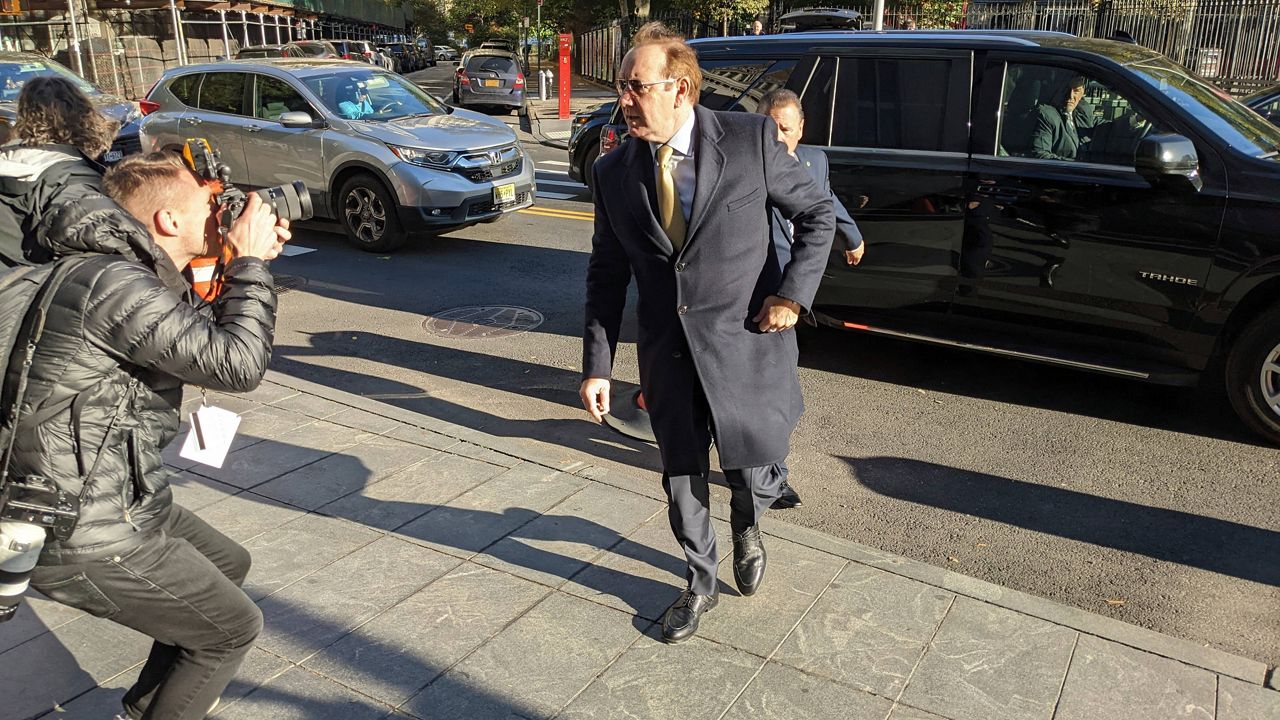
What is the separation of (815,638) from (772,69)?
4.16 m

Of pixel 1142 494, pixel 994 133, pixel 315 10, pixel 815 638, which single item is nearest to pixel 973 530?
pixel 1142 494

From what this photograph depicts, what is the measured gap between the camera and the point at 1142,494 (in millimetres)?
4719

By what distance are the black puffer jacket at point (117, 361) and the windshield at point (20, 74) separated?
36.7ft

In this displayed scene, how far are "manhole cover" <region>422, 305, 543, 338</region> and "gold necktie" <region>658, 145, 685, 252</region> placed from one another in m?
4.21

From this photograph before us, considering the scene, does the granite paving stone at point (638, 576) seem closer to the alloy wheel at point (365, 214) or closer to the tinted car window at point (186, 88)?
the alloy wheel at point (365, 214)

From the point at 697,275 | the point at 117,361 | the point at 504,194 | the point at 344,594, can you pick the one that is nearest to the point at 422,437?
the point at 344,594

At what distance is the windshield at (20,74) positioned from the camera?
1192 cm

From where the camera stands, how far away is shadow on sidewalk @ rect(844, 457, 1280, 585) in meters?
4.17

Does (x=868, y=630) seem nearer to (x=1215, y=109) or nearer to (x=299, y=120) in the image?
(x=1215, y=109)

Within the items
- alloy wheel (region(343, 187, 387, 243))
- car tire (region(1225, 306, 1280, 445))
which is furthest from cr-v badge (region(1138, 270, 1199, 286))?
alloy wheel (region(343, 187, 387, 243))

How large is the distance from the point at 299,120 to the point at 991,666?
8.74 m

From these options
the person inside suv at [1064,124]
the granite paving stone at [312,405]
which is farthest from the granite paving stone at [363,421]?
the person inside suv at [1064,124]

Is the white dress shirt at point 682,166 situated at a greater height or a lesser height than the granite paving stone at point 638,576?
greater

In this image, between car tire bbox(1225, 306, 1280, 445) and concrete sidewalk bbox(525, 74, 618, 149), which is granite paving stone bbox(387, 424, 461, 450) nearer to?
car tire bbox(1225, 306, 1280, 445)
